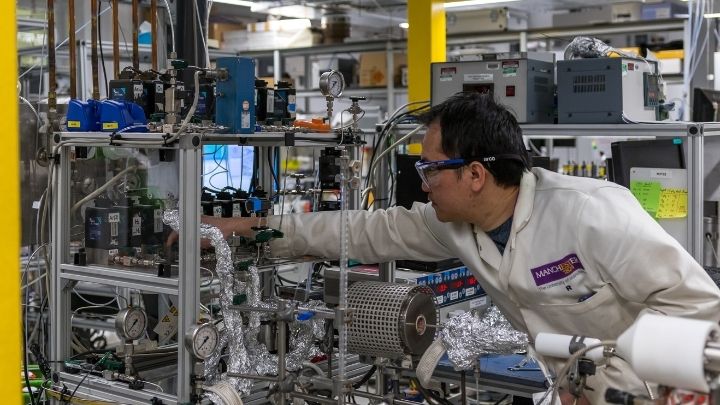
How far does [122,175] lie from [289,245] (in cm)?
55

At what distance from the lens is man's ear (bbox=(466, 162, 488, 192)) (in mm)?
2260

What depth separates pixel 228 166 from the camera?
3.07 metres

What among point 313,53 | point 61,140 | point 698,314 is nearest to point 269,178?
point 61,140

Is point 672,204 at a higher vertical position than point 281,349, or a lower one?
higher

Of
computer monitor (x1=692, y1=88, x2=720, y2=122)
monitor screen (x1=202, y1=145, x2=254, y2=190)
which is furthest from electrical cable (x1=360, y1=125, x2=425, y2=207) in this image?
computer monitor (x1=692, y1=88, x2=720, y2=122)

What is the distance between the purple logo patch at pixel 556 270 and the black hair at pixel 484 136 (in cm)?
25

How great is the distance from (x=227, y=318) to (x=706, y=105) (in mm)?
2649

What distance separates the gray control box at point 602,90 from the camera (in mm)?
2971

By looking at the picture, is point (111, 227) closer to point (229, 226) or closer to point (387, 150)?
point (229, 226)

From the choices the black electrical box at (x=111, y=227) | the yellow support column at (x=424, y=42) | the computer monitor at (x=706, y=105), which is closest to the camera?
the black electrical box at (x=111, y=227)

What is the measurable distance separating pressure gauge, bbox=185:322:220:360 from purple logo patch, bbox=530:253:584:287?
0.81 metres

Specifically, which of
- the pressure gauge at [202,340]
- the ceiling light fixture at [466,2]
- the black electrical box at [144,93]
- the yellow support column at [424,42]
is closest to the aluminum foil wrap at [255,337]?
the pressure gauge at [202,340]

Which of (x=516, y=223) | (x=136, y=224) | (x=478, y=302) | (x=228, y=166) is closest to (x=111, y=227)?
(x=136, y=224)

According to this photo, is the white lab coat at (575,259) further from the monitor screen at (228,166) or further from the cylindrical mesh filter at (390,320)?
the monitor screen at (228,166)
